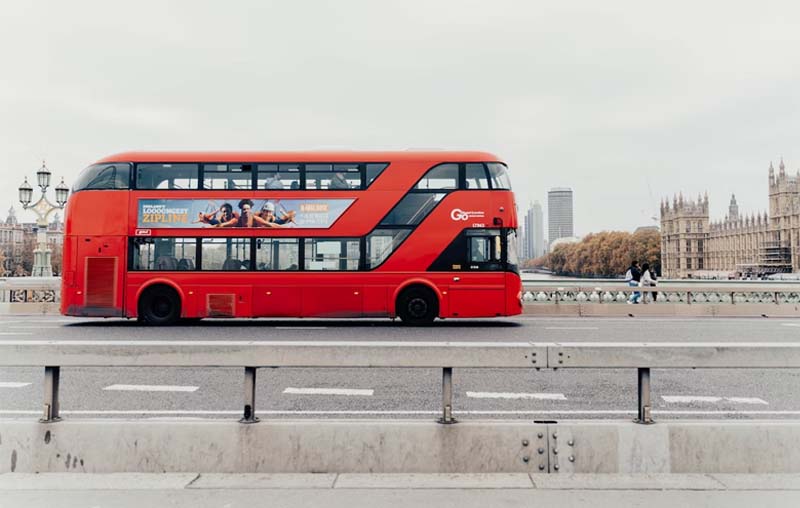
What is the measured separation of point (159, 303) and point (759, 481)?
1442 centimetres

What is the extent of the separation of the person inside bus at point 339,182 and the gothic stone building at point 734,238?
377 feet

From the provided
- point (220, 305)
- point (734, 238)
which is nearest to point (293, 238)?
point (220, 305)

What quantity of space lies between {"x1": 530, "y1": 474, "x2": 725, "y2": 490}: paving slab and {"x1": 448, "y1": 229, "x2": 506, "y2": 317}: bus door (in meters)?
11.4

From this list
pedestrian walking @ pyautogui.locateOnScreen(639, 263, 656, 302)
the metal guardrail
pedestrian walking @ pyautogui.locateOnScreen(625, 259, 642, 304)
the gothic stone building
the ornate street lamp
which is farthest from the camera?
the gothic stone building

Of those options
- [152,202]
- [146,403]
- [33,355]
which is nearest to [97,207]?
[152,202]

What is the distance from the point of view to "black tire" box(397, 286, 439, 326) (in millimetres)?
15883

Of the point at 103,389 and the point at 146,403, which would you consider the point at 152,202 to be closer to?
the point at 103,389

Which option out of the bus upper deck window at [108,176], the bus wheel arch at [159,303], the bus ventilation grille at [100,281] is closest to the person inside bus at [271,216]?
the bus wheel arch at [159,303]

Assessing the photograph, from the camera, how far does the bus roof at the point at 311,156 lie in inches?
629

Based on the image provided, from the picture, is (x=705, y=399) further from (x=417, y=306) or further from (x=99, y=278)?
(x=99, y=278)

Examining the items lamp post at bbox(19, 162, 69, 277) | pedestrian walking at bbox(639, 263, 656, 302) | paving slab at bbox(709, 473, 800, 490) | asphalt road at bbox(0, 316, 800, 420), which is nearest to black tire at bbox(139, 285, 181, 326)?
asphalt road at bbox(0, 316, 800, 420)

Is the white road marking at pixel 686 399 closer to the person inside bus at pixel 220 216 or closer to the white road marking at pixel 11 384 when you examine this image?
the white road marking at pixel 11 384

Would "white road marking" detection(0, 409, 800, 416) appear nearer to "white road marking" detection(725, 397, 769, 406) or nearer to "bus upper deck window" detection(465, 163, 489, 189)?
"white road marking" detection(725, 397, 769, 406)

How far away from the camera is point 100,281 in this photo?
15.9 m
